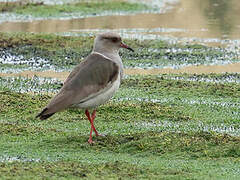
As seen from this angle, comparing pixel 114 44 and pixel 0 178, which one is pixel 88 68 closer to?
pixel 114 44

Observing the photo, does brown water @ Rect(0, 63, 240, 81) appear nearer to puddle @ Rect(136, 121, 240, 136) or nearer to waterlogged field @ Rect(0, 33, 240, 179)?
waterlogged field @ Rect(0, 33, 240, 179)

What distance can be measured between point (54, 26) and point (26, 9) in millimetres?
4108

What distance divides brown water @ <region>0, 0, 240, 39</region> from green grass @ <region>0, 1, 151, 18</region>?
1.46m

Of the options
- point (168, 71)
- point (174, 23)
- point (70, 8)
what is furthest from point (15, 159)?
point (70, 8)

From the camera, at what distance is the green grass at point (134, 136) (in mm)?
7273

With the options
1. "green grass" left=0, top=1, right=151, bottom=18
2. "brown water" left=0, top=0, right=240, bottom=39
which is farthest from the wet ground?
"green grass" left=0, top=1, right=151, bottom=18

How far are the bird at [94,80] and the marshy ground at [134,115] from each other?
60 cm

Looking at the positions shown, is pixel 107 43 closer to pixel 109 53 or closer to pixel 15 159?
pixel 109 53

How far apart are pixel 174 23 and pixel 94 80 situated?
17.8 meters

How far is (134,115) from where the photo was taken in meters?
10.7

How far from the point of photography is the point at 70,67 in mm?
15906

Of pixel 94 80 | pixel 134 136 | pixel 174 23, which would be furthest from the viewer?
pixel 174 23

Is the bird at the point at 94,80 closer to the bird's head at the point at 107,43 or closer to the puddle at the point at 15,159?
the bird's head at the point at 107,43

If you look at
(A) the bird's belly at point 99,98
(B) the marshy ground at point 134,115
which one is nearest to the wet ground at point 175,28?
(B) the marshy ground at point 134,115
